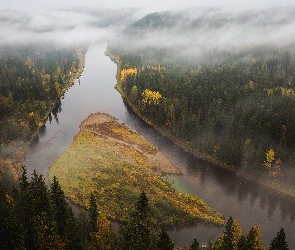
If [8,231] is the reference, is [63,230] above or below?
below

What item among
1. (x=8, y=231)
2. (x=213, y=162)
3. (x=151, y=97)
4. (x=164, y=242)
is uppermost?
(x=151, y=97)

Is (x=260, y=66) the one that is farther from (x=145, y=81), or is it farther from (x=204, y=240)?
(x=204, y=240)

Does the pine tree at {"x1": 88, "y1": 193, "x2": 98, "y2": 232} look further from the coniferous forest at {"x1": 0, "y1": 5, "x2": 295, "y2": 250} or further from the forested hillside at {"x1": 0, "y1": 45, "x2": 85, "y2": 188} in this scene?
the forested hillside at {"x1": 0, "y1": 45, "x2": 85, "y2": 188}

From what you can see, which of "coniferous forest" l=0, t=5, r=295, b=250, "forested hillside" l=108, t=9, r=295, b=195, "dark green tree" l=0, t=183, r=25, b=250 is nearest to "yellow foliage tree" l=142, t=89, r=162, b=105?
"forested hillside" l=108, t=9, r=295, b=195

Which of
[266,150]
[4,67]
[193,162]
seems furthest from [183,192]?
[4,67]

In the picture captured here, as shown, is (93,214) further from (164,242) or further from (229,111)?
(229,111)

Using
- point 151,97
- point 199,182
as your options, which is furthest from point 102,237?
point 151,97

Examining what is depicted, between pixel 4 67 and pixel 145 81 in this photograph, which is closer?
pixel 145 81
